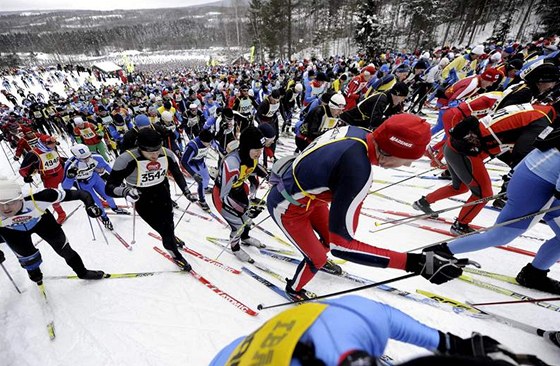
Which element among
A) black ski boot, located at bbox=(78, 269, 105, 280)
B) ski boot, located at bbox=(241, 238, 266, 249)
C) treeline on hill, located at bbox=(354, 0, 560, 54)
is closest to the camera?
black ski boot, located at bbox=(78, 269, 105, 280)

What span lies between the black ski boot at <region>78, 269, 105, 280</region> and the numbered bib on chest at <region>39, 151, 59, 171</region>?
3.66m

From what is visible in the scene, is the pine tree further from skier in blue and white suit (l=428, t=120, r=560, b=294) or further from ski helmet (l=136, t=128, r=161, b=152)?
ski helmet (l=136, t=128, r=161, b=152)

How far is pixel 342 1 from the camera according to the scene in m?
55.1

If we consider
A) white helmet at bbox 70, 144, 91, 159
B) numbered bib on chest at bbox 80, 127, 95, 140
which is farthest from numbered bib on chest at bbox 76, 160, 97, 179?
numbered bib on chest at bbox 80, 127, 95, 140

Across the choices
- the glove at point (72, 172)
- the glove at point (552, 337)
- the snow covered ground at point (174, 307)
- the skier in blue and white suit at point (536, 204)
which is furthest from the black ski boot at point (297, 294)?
the glove at point (72, 172)

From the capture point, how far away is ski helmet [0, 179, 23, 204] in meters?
2.95

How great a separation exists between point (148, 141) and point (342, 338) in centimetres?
327

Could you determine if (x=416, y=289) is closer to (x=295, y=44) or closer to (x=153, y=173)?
(x=153, y=173)

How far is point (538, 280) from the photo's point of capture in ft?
9.96

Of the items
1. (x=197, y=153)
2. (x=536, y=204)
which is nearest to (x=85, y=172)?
(x=197, y=153)

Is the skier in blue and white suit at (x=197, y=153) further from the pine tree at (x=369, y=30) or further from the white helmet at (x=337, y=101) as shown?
the pine tree at (x=369, y=30)

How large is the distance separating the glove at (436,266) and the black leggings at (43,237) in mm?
4423

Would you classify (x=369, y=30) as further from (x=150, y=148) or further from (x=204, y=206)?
(x=150, y=148)

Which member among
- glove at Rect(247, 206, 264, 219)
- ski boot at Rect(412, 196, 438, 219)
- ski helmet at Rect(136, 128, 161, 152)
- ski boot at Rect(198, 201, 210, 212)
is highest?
ski helmet at Rect(136, 128, 161, 152)
